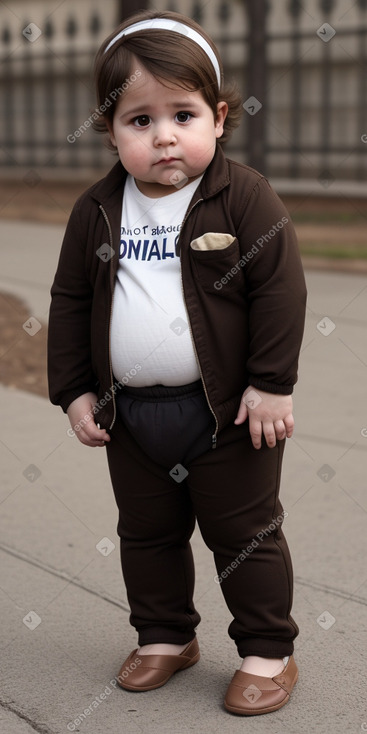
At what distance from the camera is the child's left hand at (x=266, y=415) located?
7.69 feet

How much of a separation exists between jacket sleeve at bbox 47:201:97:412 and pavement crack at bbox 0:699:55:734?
697 mm

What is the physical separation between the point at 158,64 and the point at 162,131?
0.14 m

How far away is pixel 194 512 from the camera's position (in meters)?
2.54

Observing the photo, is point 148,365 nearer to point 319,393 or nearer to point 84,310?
point 84,310

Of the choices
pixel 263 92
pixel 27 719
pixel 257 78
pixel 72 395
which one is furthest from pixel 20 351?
pixel 263 92

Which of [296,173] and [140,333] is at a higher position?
[140,333]

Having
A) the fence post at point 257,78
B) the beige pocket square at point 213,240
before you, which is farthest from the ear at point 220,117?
the fence post at point 257,78

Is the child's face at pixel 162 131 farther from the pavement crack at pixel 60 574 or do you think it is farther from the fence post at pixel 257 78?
the fence post at pixel 257 78

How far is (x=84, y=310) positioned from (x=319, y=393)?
2.46 m

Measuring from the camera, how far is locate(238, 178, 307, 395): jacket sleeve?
7.55 ft

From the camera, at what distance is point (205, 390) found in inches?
92.7

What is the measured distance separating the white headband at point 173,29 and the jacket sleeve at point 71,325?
0.40m

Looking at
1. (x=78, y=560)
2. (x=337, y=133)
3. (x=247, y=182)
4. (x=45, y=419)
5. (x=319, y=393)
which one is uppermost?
(x=247, y=182)

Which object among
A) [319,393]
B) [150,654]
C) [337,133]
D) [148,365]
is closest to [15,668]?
[150,654]
